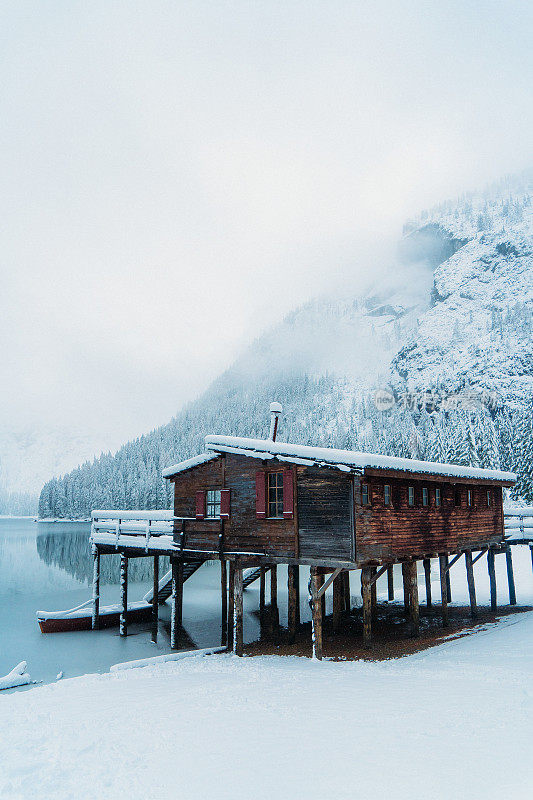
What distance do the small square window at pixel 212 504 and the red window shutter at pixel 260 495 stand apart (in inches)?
120

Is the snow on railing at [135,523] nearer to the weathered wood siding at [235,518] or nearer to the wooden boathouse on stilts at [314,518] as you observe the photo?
the wooden boathouse on stilts at [314,518]

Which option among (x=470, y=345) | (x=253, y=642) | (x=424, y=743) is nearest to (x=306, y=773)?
(x=424, y=743)

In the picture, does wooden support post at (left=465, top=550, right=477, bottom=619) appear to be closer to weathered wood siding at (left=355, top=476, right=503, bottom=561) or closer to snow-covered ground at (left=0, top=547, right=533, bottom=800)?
weathered wood siding at (left=355, top=476, right=503, bottom=561)

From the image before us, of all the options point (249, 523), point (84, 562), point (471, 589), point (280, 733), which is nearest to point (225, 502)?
point (249, 523)

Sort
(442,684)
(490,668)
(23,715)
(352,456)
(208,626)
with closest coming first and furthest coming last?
1. (23,715)
2. (442,684)
3. (490,668)
4. (352,456)
5. (208,626)

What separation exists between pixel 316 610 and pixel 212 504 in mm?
6825

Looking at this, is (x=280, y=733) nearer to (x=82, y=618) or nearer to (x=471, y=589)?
(x=471, y=589)

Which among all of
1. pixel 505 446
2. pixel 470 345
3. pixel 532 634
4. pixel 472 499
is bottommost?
pixel 532 634

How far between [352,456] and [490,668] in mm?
6994

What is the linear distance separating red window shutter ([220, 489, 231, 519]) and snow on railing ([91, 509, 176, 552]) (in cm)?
369

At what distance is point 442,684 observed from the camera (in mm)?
12984

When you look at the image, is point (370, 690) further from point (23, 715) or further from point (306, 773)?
point (23, 715)

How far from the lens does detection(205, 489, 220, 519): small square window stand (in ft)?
75.4

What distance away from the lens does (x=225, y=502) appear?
2183cm
